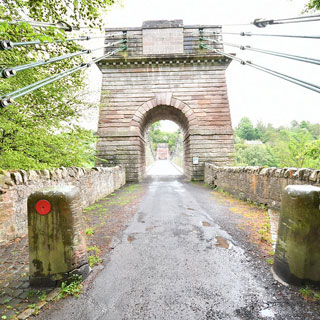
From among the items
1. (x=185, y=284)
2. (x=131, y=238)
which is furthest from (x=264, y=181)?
(x=185, y=284)

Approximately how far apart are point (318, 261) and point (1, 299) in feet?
10.5

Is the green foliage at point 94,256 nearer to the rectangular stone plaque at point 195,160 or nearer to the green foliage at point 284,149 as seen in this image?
the green foliage at point 284,149

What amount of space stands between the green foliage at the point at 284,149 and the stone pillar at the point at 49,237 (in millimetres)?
9225

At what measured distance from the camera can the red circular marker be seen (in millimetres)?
2027

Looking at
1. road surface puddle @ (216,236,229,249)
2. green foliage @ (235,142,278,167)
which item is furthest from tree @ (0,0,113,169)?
green foliage @ (235,142,278,167)

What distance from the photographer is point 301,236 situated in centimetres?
194

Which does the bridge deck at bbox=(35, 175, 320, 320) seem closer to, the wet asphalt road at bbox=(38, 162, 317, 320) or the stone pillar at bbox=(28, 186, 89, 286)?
the wet asphalt road at bbox=(38, 162, 317, 320)

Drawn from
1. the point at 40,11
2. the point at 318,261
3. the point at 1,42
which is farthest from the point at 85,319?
the point at 40,11

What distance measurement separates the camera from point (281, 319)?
158cm

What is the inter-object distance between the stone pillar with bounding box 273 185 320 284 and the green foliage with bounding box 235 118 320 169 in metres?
7.36

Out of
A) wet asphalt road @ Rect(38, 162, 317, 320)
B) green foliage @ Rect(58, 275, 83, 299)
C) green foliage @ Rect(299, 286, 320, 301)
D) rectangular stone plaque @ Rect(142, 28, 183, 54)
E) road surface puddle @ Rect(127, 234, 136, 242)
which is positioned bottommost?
road surface puddle @ Rect(127, 234, 136, 242)

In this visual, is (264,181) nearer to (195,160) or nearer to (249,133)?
(195,160)

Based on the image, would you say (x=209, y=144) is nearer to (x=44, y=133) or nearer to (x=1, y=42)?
(x=44, y=133)

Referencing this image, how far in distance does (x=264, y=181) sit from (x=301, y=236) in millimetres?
3641
